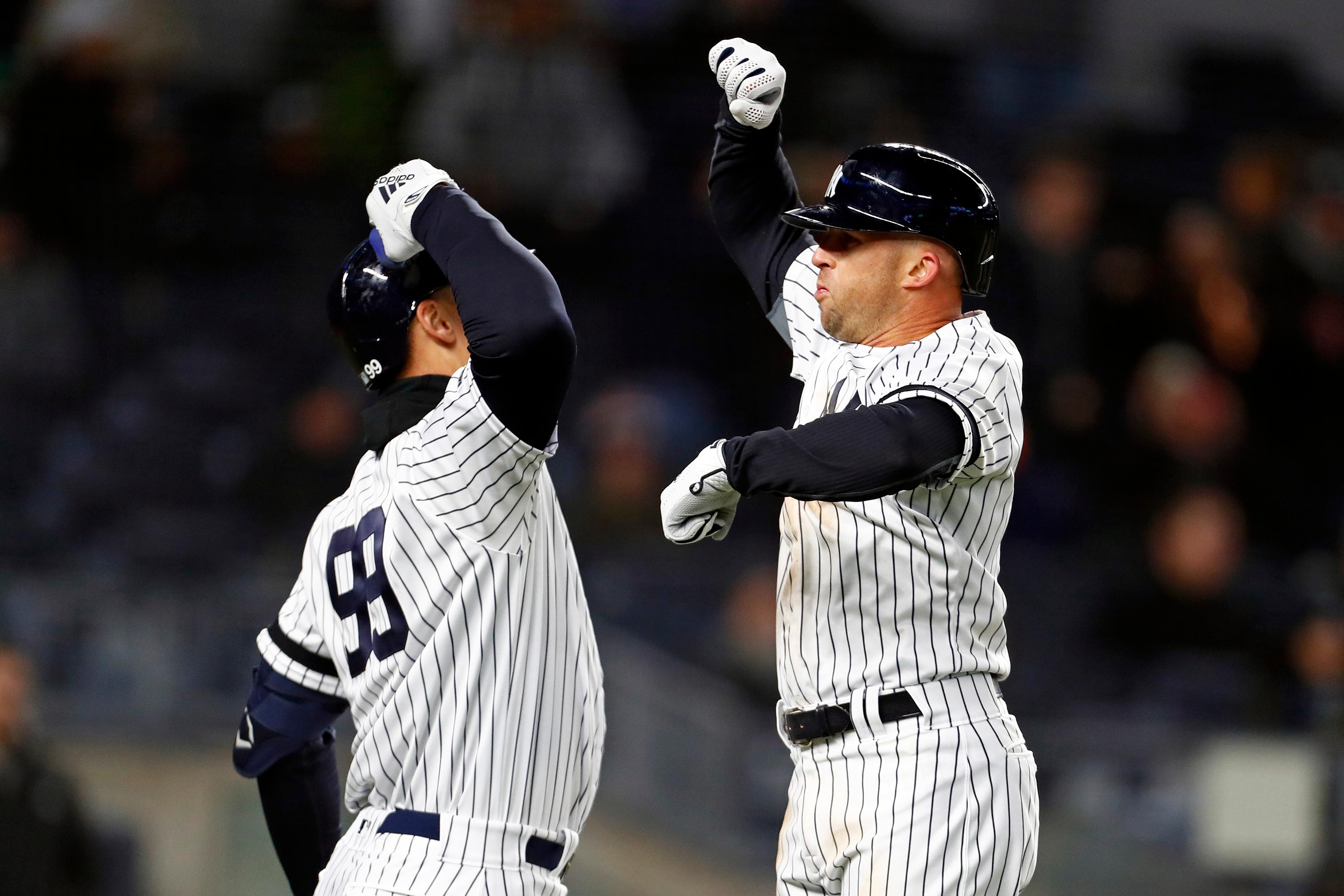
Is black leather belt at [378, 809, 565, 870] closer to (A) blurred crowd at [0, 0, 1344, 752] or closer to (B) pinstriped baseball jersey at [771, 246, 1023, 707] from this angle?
(B) pinstriped baseball jersey at [771, 246, 1023, 707]

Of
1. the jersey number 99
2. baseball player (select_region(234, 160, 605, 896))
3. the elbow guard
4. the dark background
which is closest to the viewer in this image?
baseball player (select_region(234, 160, 605, 896))

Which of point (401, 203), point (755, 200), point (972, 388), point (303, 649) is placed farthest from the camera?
point (755, 200)

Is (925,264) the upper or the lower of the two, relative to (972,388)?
upper

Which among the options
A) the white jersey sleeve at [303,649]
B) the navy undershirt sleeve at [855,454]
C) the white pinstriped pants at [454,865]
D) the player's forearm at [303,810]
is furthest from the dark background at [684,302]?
the navy undershirt sleeve at [855,454]

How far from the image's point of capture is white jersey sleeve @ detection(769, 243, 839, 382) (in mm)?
2414

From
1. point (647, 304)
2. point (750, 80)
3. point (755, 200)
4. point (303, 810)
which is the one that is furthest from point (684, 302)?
point (303, 810)

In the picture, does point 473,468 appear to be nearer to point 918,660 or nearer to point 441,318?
point 441,318

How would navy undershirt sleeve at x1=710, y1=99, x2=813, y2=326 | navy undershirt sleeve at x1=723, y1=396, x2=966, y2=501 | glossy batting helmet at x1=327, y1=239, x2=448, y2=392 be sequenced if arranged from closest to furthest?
1. navy undershirt sleeve at x1=723, y1=396, x2=966, y2=501
2. glossy batting helmet at x1=327, y1=239, x2=448, y2=392
3. navy undershirt sleeve at x1=710, y1=99, x2=813, y2=326

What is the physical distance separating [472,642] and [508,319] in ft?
1.40

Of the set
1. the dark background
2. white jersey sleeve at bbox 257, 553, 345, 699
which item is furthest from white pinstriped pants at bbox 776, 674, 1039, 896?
the dark background

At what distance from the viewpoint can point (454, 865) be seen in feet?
6.80

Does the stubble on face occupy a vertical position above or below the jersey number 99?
above

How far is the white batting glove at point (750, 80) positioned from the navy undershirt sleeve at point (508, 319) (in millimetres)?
565

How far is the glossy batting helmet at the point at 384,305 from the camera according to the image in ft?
7.37
